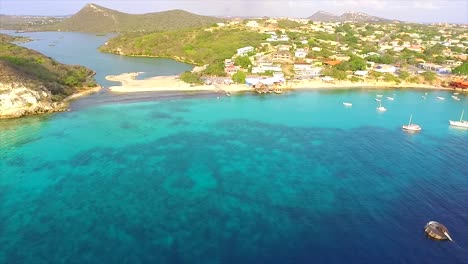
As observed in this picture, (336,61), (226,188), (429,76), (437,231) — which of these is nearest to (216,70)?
(336,61)

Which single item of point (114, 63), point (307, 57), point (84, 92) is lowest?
point (84, 92)

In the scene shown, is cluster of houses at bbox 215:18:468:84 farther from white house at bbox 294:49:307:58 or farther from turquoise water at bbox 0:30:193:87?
turquoise water at bbox 0:30:193:87

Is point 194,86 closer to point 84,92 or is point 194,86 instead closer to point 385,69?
point 84,92

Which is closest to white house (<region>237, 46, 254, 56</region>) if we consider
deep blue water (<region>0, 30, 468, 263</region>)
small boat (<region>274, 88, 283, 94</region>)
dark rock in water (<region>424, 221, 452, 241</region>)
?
small boat (<region>274, 88, 283, 94</region>)

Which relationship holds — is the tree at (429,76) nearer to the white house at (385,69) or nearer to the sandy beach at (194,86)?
the sandy beach at (194,86)

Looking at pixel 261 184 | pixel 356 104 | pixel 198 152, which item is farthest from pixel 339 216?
pixel 356 104

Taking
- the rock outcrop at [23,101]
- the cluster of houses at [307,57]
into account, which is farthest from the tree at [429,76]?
the rock outcrop at [23,101]
